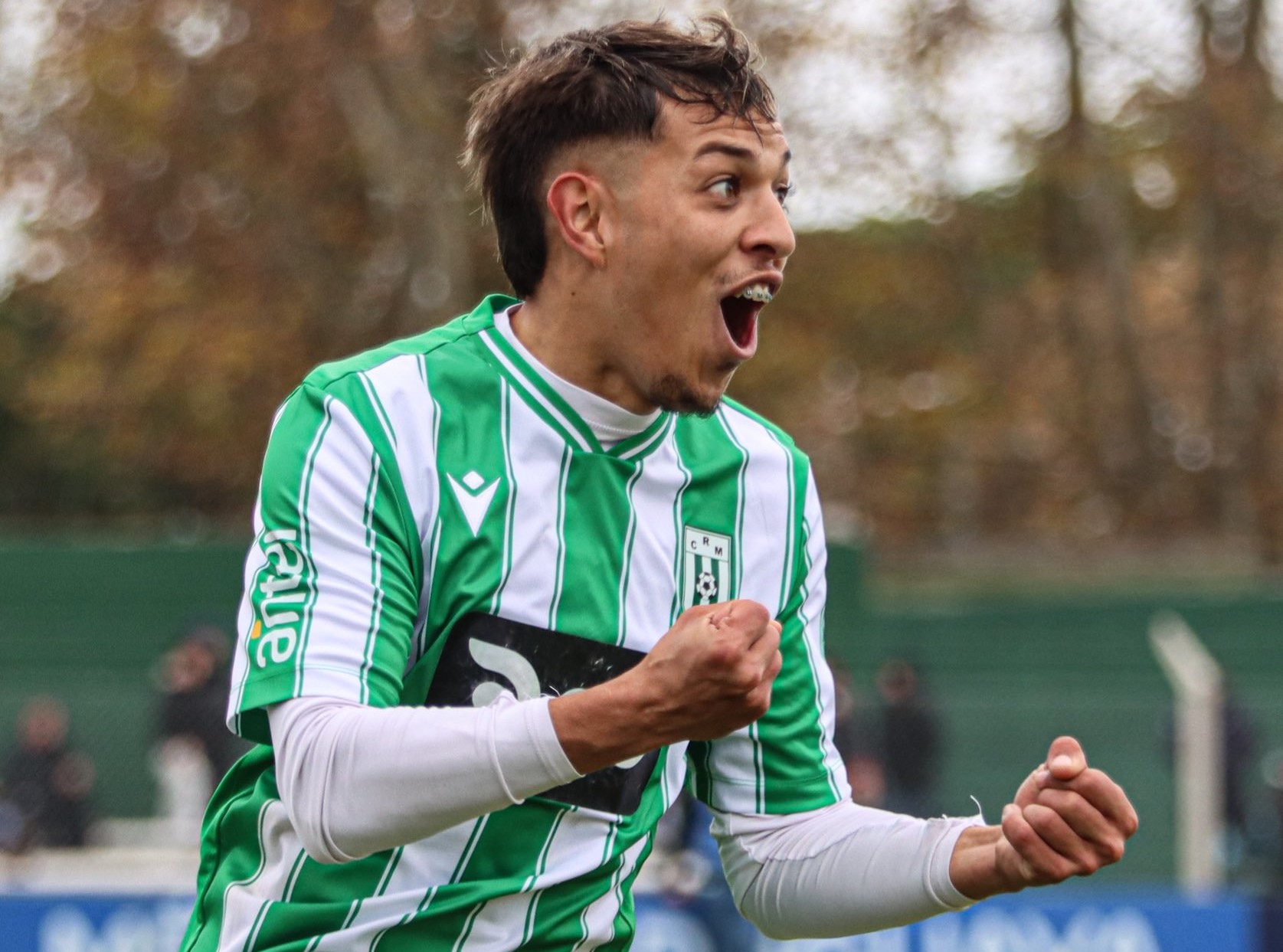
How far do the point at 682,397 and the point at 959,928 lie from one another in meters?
5.15

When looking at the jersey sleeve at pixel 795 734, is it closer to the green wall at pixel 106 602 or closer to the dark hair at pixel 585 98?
the dark hair at pixel 585 98

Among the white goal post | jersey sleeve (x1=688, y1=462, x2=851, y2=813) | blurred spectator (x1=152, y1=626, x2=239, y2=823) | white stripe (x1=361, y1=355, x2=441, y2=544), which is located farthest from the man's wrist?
blurred spectator (x1=152, y1=626, x2=239, y2=823)

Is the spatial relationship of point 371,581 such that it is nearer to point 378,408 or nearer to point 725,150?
point 378,408

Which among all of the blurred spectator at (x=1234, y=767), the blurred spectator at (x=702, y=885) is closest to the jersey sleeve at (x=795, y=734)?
the blurred spectator at (x=702, y=885)

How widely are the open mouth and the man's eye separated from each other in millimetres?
144

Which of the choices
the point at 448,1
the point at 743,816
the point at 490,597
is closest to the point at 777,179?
the point at 490,597

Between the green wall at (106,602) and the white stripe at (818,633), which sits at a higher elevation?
the green wall at (106,602)

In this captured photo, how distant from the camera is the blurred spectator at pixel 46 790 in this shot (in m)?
9.27

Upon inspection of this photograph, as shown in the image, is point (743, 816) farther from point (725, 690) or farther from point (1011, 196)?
point (1011, 196)

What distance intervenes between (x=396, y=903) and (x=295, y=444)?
0.66m

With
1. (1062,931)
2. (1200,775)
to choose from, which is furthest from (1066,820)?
(1200,775)

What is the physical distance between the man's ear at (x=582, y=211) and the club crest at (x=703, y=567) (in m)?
0.46

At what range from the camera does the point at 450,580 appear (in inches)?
94.6

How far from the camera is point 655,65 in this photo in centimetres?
250
